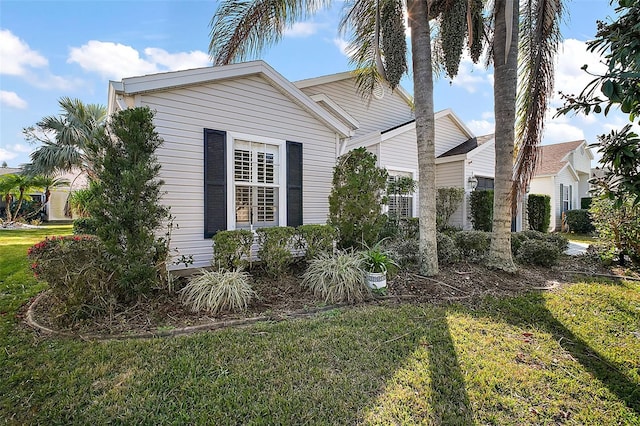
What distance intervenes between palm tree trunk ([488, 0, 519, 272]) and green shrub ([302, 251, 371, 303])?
3350 mm

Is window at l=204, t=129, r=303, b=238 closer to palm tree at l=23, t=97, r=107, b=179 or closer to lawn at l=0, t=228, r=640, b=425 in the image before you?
lawn at l=0, t=228, r=640, b=425

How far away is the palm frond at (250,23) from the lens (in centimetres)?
675

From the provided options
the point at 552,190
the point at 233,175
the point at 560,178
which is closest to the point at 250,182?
the point at 233,175

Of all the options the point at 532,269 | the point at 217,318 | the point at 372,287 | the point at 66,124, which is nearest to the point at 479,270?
the point at 532,269

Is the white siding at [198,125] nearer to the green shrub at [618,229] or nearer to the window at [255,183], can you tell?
the window at [255,183]

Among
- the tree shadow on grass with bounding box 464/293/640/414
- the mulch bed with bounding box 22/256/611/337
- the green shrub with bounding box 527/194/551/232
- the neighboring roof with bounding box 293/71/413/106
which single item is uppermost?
the neighboring roof with bounding box 293/71/413/106

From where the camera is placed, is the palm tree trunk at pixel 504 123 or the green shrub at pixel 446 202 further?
the green shrub at pixel 446 202

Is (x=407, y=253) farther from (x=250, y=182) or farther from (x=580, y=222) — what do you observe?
(x=580, y=222)

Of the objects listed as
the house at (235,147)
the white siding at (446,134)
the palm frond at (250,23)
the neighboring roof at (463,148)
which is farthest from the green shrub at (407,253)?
the white siding at (446,134)

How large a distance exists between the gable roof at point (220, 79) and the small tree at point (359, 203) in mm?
1492

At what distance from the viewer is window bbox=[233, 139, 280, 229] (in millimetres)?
6434

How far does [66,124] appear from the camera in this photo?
1655cm

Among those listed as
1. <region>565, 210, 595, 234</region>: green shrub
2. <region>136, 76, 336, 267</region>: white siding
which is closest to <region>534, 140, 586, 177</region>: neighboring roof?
<region>565, 210, 595, 234</region>: green shrub

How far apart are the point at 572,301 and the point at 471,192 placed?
26.1 ft
